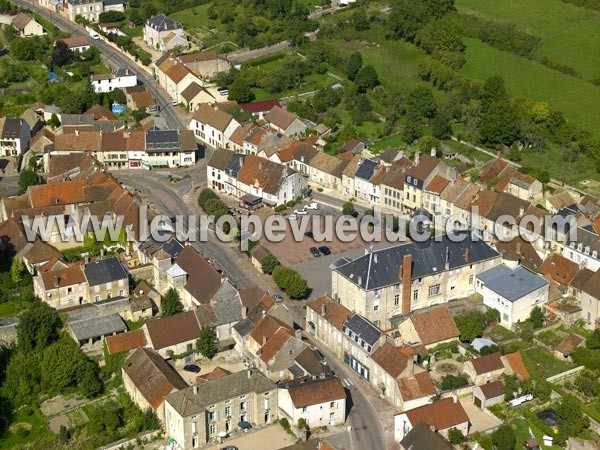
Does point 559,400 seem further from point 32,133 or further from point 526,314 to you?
point 32,133

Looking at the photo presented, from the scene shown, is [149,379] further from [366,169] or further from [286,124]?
[286,124]

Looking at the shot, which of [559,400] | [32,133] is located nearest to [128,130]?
[32,133]

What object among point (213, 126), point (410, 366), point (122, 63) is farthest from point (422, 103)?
point (410, 366)

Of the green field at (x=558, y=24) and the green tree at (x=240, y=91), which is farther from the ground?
the green field at (x=558, y=24)

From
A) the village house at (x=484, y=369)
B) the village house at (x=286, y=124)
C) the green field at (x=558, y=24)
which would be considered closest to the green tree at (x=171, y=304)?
the village house at (x=484, y=369)

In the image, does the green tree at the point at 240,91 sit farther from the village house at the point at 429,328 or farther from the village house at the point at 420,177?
the village house at the point at 429,328

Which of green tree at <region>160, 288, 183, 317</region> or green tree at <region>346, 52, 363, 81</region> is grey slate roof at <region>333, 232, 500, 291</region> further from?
green tree at <region>346, 52, 363, 81</region>
